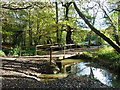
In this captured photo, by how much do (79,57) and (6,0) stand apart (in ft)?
25.6

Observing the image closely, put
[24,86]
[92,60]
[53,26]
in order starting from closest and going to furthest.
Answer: [24,86], [92,60], [53,26]

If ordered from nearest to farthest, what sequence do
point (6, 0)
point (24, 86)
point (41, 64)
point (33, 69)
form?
point (24, 86)
point (33, 69)
point (41, 64)
point (6, 0)

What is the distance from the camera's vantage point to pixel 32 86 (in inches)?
172

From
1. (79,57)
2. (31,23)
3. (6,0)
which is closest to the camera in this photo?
(6,0)

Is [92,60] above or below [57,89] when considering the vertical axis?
below

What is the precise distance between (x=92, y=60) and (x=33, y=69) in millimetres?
5588

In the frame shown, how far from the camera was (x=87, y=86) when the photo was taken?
4.82m

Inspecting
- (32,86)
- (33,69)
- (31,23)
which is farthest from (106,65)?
(31,23)

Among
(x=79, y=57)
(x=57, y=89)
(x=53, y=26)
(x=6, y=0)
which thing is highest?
(x=6, y=0)

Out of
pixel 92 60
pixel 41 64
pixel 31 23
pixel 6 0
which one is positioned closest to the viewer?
pixel 41 64

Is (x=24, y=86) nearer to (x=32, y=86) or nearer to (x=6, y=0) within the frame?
(x=32, y=86)

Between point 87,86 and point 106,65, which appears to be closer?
point 87,86

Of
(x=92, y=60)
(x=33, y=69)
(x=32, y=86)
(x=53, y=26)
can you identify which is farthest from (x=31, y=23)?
(x=32, y=86)

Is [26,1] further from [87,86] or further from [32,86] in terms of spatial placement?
[87,86]
